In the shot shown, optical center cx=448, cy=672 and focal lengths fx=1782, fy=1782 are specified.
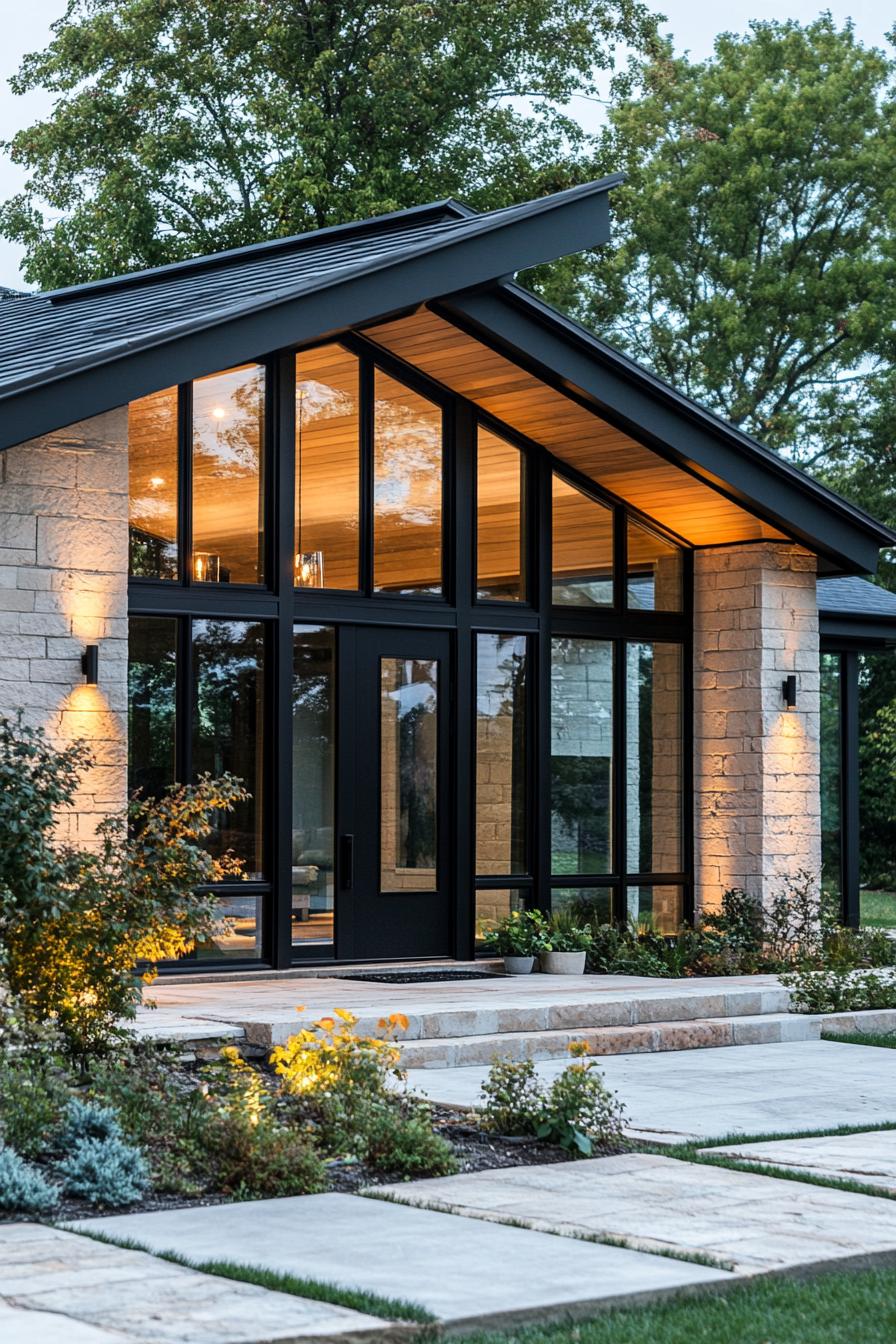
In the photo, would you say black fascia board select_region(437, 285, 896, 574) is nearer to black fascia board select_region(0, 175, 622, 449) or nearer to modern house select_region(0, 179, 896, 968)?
modern house select_region(0, 179, 896, 968)

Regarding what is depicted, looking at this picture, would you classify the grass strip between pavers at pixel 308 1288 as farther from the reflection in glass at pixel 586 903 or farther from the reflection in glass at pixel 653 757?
the reflection in glass at pixel 653 757

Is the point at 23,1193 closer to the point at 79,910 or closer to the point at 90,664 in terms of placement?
the point at 79,910

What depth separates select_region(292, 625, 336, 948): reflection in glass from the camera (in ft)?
40.3

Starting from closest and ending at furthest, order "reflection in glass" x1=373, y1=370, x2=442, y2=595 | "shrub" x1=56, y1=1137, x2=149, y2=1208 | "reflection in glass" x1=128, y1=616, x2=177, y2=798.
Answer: "shrub" x1=56, y1=1137, x2=149, y2=1208, "reflection in glass" x1=128, y1=616, x2=177, y2=798, "reflection in glass" x1=373, y1=370, x2=442, y2=595

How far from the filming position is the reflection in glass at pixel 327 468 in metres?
12.4

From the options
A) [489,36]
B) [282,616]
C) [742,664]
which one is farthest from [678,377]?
[282,616]

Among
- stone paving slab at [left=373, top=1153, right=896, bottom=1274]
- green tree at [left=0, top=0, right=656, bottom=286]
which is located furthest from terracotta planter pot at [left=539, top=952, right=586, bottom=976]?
green tree at [left=0, top=0, right=656, bottom=286]

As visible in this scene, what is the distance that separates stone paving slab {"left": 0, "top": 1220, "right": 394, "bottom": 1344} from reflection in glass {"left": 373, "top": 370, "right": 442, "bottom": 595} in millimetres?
8129

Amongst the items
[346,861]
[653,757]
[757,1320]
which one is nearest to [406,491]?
[346,861]

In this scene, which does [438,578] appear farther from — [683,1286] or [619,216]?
[619,216]

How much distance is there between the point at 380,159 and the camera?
2508 centimetres

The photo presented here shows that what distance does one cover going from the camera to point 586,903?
45.2 ft

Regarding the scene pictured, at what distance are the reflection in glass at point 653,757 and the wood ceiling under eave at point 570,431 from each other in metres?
1.10

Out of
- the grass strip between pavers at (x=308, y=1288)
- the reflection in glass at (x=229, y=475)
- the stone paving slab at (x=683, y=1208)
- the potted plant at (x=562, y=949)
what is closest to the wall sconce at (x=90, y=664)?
the reflection in glass at (x=229, y=475)
